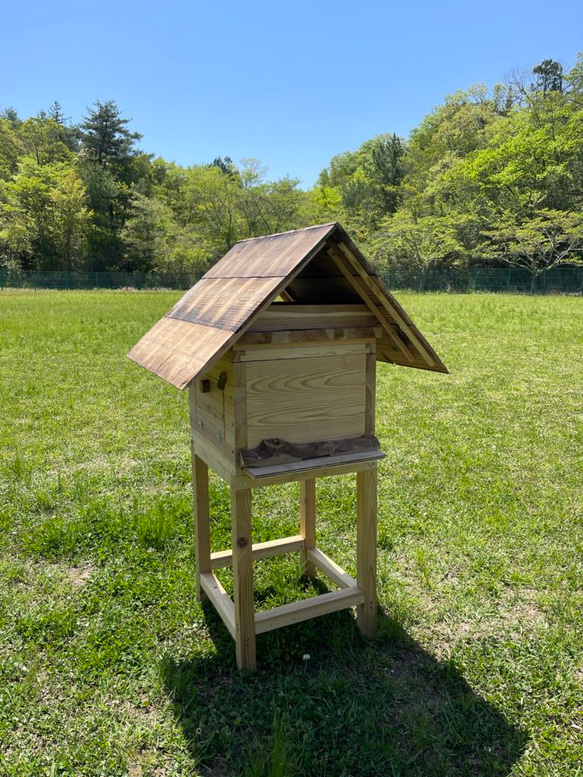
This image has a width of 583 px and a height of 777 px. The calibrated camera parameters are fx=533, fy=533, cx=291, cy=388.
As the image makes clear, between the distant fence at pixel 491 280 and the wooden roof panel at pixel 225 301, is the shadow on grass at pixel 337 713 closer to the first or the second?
the wooden roof panel at pixel 225 301

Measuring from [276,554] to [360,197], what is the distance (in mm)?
52893

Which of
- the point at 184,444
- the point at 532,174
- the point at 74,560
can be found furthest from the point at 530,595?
the point at 532,174

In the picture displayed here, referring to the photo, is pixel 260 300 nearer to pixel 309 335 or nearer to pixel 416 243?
pixel 309 335

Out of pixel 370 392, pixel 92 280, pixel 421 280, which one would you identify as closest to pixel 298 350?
pixel 370 392

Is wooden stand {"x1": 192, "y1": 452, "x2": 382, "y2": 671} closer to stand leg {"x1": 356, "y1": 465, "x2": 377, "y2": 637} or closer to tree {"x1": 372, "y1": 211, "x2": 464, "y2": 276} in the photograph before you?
stand leg {"x1": 356, "y1": 465, "x2": 377, "y2": 637}

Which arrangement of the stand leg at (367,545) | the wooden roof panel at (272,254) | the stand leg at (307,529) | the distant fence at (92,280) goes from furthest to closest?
the distant fence at (92,280) < the stand leg at (307,529) < the stand leg at (367,545) < the wooden roof panel at (272,254)

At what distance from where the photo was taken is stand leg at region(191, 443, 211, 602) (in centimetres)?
333

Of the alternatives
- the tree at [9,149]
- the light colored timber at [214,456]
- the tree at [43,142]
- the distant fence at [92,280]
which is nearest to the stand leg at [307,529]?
the light colored timber at [214,456]

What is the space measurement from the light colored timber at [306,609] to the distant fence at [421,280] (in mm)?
35164

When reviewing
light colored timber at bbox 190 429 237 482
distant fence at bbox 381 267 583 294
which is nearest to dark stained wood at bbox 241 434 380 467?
light colored timber at bbox 190 429 237 482

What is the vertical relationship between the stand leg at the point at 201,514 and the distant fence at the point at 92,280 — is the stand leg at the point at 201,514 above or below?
below

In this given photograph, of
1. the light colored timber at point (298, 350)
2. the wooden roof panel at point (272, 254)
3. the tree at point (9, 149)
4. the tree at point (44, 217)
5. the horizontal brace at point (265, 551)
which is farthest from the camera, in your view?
the tree at point (9, 149)

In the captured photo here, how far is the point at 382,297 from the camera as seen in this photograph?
8.41ft

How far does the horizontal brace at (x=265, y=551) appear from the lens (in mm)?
3533
